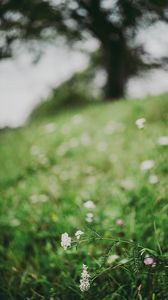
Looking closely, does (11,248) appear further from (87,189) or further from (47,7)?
(47,7)

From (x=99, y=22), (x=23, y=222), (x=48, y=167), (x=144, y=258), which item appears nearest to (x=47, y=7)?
(x=99, y=22)

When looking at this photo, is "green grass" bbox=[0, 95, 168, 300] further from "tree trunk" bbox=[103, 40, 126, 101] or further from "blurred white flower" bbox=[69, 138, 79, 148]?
"tree trunk" bbox=[103, 40, 126, 101]

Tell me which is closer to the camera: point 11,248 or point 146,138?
point 11,248

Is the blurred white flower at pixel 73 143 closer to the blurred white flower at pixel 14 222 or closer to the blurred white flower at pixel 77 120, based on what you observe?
the blurred white flower at pixel 77 120

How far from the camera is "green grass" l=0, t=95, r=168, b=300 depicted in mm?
1743

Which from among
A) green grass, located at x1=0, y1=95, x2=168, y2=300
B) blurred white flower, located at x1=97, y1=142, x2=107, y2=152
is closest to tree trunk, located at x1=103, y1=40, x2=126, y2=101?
green grass, located at x1=0, y1=95, x2=168, y2=300

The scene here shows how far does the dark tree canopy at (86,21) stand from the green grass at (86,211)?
1206 millimetres

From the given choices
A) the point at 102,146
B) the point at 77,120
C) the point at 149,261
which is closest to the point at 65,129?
the point at 77,120

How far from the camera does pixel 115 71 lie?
310 inches

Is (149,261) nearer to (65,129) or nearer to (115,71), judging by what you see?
(65,129)

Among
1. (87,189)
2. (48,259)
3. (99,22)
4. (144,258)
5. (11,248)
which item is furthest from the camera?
(99,22)

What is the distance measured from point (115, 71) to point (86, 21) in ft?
8.66

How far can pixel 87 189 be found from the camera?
9.77 ft

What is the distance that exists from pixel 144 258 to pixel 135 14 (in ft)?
9.07
